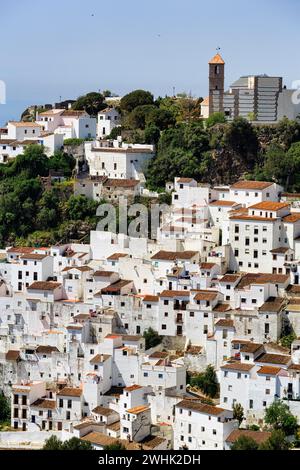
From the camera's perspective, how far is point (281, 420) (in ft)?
130

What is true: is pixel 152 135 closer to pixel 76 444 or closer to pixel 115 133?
pixel 115 133

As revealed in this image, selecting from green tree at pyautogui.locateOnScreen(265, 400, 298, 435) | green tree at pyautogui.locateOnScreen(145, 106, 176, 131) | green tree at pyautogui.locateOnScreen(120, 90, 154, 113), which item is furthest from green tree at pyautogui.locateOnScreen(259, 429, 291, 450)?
green tree at pyautogui.locateOnScreen(120, 90, 154, 113)

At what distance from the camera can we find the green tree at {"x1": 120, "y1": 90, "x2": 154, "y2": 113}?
57.3 meters

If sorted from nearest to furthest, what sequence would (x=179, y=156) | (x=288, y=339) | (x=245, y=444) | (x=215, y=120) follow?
(x=245, y=444) → (x=288, y=339) → (x=179, y=156) → (x=215, y=120)

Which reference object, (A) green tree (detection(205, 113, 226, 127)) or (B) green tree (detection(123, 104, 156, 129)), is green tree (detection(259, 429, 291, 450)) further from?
(B) green tree (detection(123, 104, 156, 129))

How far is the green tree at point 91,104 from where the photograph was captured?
194 feet

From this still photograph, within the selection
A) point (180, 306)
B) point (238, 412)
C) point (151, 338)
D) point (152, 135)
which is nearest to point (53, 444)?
point (238, 412)

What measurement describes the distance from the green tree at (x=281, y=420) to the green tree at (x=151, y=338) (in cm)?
501

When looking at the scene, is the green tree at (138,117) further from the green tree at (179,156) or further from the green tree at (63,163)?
the green tree at (63,163)

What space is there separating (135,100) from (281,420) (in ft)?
67.9

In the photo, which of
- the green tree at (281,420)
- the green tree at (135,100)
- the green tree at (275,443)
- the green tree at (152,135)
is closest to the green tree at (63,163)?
the green tree at (152,135)

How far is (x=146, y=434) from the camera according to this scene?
40.7 metres

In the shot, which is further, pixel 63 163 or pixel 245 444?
pixel 63 163

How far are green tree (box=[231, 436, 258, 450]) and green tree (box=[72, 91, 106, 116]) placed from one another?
23084mm
